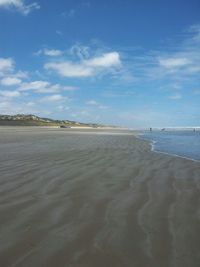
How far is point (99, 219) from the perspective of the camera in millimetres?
4934

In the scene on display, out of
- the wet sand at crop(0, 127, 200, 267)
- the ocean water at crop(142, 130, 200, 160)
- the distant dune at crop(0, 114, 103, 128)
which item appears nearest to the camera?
the wet sand at crop(0, 127, 200, 267)

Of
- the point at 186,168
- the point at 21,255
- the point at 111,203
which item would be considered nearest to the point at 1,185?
the point at 111,203

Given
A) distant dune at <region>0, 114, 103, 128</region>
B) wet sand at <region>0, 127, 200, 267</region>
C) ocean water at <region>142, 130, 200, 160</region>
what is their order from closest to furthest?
1. wet sand at <region>0, 127, 200, 267</region>
2. ocean water at <region>142, 130, 200, 160</region>
3. distant dune at <region>0, 114, 103, 128</region>

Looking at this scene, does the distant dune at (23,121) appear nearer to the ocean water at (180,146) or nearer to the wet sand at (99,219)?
the ocean water at (180,146)

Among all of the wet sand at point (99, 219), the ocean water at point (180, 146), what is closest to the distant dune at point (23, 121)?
the ocean water at point (180, 146)

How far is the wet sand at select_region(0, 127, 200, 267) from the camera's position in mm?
3545

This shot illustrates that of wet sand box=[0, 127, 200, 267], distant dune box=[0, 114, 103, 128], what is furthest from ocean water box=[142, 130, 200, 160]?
distant dune box=[0, 114, 103, 128]

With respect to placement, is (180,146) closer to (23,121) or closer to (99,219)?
(99,219)

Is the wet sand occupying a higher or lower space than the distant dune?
lower

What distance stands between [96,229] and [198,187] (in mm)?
3853

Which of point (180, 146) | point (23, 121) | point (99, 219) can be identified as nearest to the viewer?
point (99, 219)

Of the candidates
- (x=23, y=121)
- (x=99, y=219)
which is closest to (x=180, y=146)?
(x=99, y=219)

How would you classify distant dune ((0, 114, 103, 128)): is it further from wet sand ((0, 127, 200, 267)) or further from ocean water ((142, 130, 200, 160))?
wet sand ((0, 127, 200, 267))

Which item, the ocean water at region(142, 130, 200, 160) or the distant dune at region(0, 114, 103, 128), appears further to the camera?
the distant dune at region(0, 114, 103, 128)
